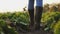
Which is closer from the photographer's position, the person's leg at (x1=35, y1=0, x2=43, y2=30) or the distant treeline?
the person's leg at (x1=35, y1=0, x2=43, y2=30)

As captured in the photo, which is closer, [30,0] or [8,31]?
[8,31]

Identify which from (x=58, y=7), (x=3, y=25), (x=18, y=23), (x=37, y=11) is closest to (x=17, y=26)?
(x=18, y=23)

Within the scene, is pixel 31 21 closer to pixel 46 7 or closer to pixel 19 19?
pixel 19 19

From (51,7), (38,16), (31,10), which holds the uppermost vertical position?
(31,10)

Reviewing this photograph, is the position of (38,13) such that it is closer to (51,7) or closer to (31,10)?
(31,10)

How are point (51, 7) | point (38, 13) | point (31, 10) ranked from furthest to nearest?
point (51, 7) < point (31, 10) < point (38, 13)

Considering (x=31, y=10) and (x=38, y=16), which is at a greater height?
(x=31, y=10)

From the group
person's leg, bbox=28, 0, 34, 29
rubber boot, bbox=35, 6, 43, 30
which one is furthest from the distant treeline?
rubber boot, bbox=35, 6, 43, 30

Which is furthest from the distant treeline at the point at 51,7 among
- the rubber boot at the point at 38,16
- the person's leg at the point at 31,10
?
the rubber boot at the point at 38,16

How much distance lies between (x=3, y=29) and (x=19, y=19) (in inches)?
109

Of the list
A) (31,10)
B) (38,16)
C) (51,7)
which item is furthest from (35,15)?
(51,7)

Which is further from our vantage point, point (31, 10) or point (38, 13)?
point (31, 10)

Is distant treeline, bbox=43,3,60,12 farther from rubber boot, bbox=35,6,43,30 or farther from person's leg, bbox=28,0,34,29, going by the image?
rubber boot, bbox=35,6,43,30

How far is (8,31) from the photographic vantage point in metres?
7.06
